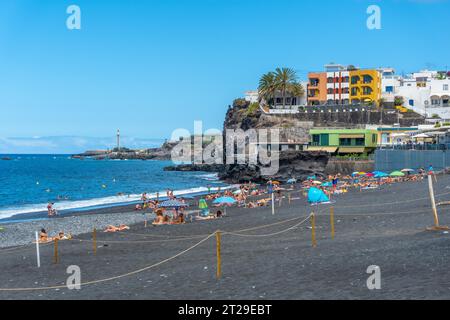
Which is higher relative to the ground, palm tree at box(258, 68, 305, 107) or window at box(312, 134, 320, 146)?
palm tree at box(258, 68, 305, 107)

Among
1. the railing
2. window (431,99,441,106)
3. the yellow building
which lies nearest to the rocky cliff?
window (431,99,441,106)

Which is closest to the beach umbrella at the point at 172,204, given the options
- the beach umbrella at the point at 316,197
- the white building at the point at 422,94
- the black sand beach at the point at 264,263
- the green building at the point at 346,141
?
the black sand beach at the point at 264,263

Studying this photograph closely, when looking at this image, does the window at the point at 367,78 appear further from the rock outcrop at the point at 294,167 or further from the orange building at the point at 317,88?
the rock outcrop at the point at 294,167

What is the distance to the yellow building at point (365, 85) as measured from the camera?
10244 cm

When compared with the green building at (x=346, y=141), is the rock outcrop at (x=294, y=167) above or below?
below

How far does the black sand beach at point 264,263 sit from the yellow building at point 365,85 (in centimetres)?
7702

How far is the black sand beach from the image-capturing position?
1376 centimetres

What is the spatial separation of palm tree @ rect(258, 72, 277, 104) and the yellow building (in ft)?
48.8

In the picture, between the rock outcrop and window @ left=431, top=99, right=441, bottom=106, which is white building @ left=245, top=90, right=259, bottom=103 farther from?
the rock outcrop

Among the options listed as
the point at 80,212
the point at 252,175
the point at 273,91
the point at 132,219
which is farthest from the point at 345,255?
the point at 273,91

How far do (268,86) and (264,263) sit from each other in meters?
94.8
